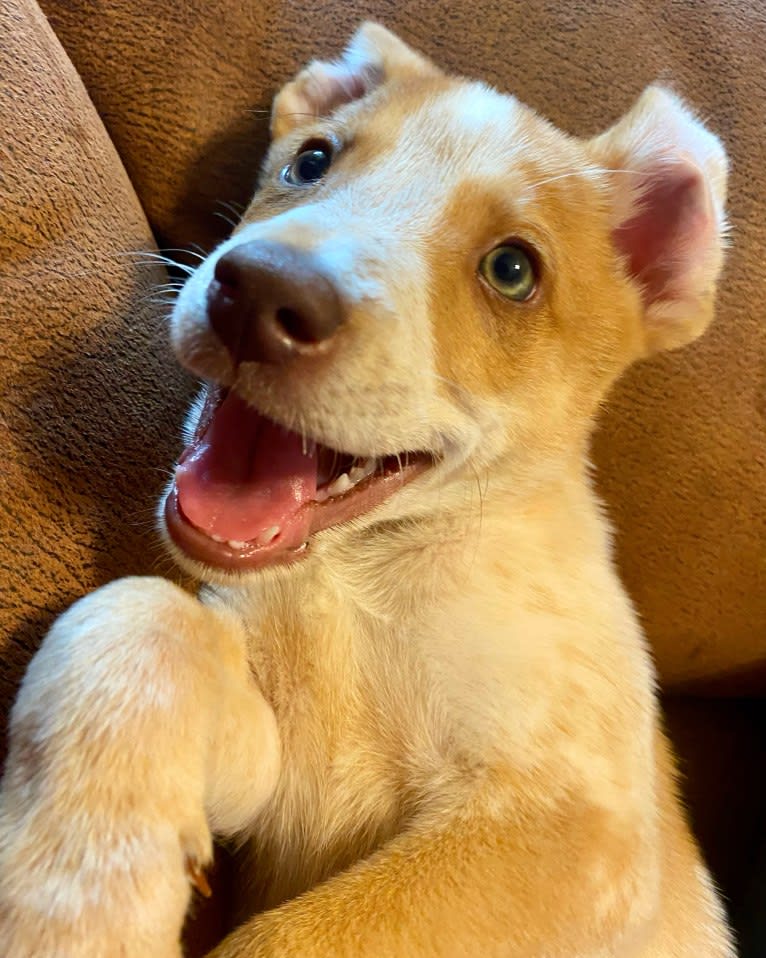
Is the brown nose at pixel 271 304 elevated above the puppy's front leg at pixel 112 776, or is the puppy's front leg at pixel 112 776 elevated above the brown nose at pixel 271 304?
the brown nose at pixel 271 304

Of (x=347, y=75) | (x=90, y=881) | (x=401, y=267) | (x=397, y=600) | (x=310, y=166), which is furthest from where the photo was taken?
(x=347, y=75)

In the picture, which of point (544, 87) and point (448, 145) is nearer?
point (448, 145)

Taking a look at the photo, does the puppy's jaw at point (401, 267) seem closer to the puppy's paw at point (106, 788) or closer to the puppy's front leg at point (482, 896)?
the puppy's paw at point (106, 788)

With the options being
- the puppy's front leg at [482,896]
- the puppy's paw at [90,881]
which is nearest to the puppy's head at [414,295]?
the puppy's paw at [90,881]

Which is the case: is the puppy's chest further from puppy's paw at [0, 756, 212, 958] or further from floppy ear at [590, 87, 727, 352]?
floppy ear at [590, 87, 727, 352]

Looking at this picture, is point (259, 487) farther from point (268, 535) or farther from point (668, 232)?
point (668, 232)

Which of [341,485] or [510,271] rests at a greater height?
[510,271]

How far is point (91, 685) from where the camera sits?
1296 millimetres

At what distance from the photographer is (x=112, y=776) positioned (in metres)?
1.22

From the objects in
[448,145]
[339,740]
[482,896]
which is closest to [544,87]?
[448,145]

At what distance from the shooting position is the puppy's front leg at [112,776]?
3.79 feet

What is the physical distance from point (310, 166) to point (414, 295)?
0.56 m

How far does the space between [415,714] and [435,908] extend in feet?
1.10

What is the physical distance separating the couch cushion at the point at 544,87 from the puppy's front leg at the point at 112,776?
129 centimetres
